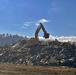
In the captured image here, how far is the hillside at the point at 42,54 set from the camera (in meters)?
83.0

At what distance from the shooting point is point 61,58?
84750 mm

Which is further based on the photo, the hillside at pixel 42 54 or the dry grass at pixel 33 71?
the hillside at pixel 42 54

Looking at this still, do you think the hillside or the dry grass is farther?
the hillside

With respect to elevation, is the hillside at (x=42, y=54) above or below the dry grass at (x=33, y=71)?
above

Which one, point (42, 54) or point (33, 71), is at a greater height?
point (42, 54)

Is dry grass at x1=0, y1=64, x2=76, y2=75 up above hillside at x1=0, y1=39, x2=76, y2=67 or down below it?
below

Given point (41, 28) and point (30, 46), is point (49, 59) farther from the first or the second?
point (41, 28)

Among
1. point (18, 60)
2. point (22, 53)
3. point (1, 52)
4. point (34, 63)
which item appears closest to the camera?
point (34, 63)

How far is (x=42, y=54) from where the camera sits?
88938mm

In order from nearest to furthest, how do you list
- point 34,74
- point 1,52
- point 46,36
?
point 34,74 → point 1,52 → point 46,36

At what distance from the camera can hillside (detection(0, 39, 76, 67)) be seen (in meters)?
83.0

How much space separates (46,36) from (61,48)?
82.5 ft

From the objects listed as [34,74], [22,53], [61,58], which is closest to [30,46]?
[22,53]

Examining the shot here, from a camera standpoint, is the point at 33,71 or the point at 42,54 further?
the point at 42,54
